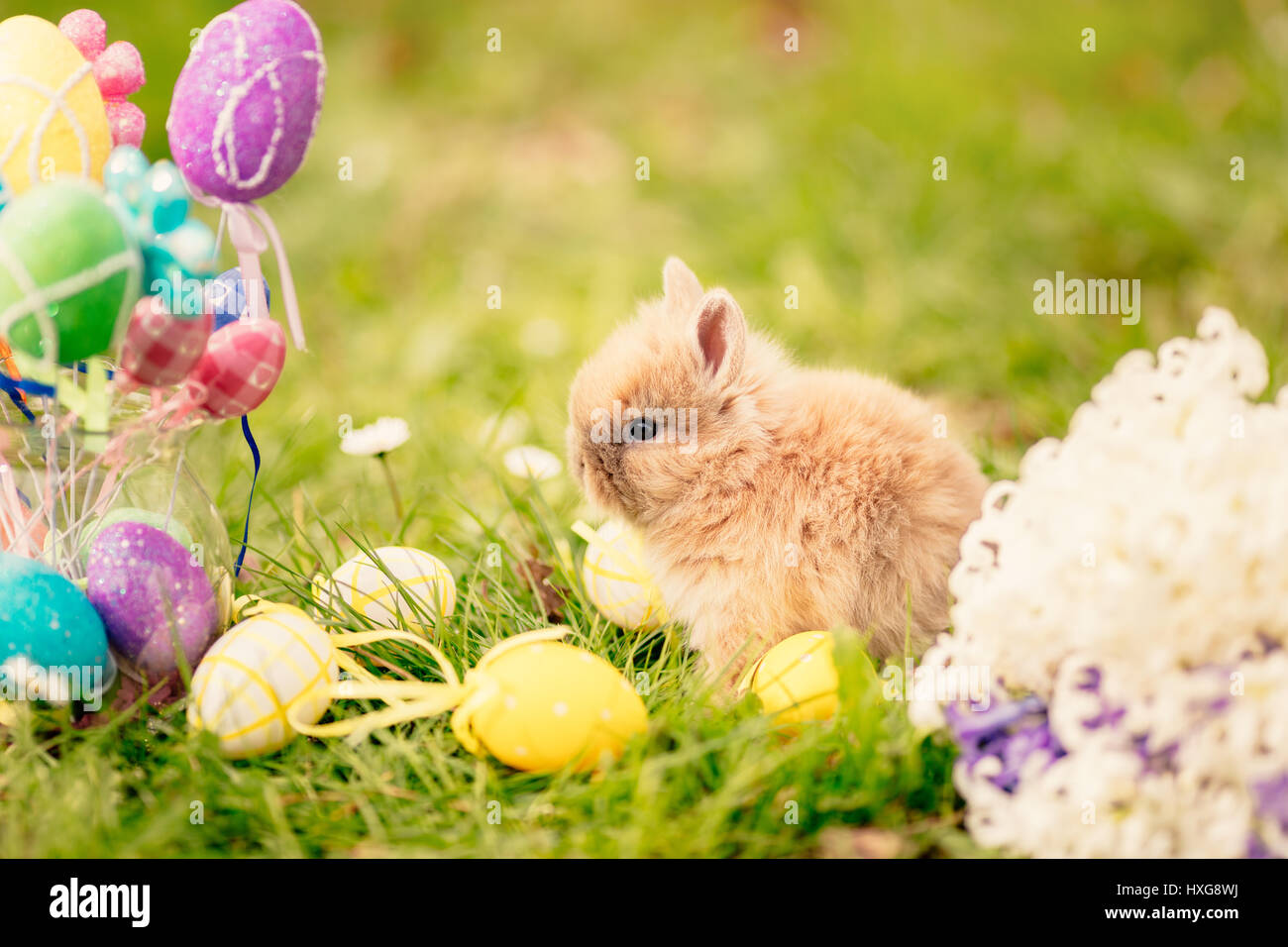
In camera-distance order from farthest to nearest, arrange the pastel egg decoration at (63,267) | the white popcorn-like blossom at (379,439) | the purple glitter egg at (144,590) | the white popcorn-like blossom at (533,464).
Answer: the white popcorn-like blossom at (533,464), the white popcorn-like blossom at (379,439), the purple glitter egg at (144,590), the pastel egg decoration at (63,267)

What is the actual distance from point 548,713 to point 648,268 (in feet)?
10.7

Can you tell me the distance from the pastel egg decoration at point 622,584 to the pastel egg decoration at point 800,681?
0.38m

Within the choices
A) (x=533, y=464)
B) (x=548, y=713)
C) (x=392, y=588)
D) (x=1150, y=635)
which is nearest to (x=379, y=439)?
(x=533, y=464)

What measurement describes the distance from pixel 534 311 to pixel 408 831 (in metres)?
3.17

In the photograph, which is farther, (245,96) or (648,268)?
(648,268)

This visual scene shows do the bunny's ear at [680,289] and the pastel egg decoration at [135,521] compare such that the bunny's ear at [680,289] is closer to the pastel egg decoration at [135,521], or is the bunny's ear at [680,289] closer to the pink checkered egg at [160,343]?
the pink checkered egg at [160,343]

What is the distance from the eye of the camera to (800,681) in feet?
6.91

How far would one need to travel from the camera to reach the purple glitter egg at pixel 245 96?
1972mm

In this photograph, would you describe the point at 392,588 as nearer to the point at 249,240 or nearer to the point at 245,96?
the point at 249,240

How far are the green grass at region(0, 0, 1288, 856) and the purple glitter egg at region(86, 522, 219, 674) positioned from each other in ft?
0.55

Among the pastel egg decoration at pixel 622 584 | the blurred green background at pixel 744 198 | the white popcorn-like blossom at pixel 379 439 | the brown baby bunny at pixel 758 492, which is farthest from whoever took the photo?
the blurred green background at pixel 744 198

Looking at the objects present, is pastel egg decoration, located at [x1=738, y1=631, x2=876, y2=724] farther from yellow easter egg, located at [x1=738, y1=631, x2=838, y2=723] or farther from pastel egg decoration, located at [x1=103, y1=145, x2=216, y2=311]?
pastel egg decoration, located at [x1=103, y1=145, x2=216, y2=311]

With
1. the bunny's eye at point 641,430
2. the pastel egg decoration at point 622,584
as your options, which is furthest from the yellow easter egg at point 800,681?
the bunny's eye at point 641,430

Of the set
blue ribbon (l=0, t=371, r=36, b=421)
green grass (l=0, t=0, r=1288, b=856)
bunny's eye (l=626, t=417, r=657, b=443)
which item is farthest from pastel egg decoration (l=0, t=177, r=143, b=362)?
bunny's eye (l=626, t=417, r=657, b=443)
